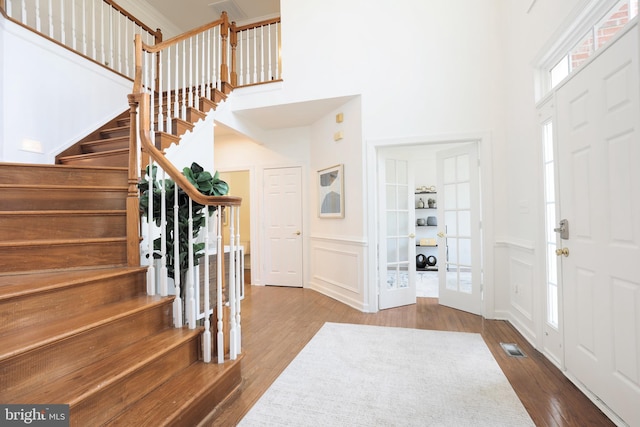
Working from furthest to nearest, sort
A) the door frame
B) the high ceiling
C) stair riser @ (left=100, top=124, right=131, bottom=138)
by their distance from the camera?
the high ceiling
stair riser @ (left=100, top=124, right=131, bottom=138)
the door frame

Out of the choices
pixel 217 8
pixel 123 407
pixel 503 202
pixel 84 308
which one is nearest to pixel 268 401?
pixel 123 407

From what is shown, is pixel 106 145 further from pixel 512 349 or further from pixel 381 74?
pixel 512 349

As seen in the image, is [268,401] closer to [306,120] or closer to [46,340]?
[46,340]

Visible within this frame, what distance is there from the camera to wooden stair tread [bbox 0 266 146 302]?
1.42m

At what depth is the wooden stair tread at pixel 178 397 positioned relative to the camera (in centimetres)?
135

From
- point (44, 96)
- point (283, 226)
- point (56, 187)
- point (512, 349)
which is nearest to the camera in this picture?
point (56, 187)

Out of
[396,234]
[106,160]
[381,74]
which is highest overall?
[381,74]

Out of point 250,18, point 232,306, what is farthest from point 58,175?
point 250,18

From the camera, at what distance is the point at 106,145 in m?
3.33

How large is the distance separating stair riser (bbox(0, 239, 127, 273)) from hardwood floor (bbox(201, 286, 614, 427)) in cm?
112

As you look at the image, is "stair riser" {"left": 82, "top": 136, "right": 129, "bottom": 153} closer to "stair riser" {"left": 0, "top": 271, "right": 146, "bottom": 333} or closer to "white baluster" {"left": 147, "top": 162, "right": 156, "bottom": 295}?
"white baluster" {"left": 147, "top": 162, "right": 156, "bottom": 295}

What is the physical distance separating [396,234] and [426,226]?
3.05 meters

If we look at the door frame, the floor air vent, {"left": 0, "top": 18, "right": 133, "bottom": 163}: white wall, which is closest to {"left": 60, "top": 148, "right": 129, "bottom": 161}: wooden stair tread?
{"left": 0, "top": 18, "right": 133, "bottom": 163}: white wall

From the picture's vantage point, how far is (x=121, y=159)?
296 cm
